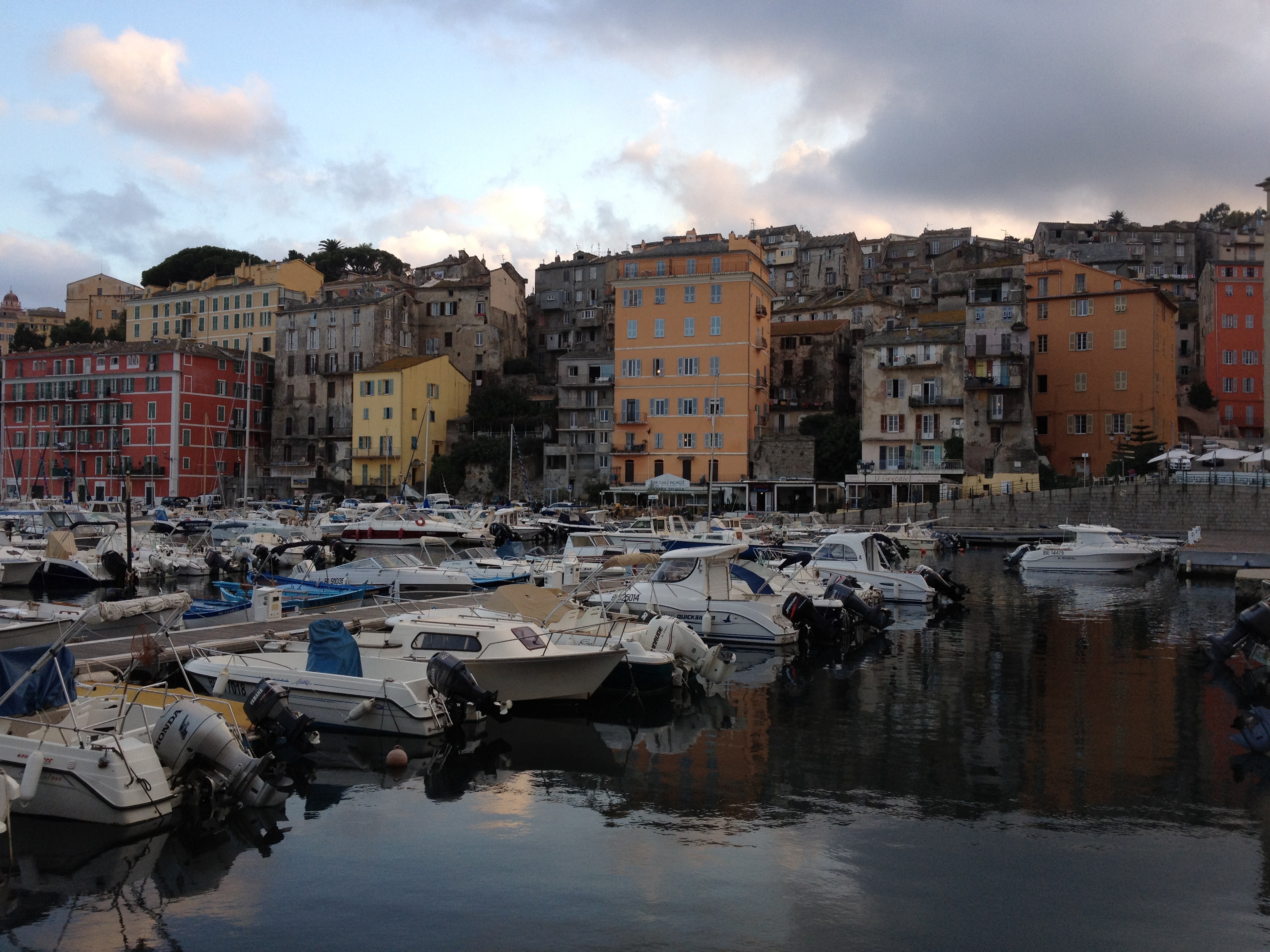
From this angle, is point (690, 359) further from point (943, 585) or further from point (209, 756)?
point (209, 756)

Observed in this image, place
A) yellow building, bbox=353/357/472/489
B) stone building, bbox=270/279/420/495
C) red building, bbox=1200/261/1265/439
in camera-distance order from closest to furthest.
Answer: yellow building, bbox=353/357/472/489 → red building, bbox=1200/261/1265/439 → stone building, bbox=270/279/420/495

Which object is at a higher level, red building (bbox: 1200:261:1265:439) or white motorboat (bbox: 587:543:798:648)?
red building (bbox: 1200:261:1265:439)

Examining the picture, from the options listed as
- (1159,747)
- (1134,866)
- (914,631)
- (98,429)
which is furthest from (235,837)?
(98,429)

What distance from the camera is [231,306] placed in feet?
323

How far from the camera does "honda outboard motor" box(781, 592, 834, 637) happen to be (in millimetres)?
25812

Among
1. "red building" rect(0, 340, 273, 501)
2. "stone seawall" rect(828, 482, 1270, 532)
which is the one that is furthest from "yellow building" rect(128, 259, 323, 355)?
"stone seawall" rect(828, 482, 1270, 532)

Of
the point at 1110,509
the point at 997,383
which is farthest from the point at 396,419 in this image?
the point at 1110,509

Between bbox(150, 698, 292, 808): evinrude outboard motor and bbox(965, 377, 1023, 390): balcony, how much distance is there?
206ft

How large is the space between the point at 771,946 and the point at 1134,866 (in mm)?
4624

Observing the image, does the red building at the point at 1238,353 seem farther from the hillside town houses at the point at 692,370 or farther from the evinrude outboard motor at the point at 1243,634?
the evinrude outboard motor at the point at 1243,634

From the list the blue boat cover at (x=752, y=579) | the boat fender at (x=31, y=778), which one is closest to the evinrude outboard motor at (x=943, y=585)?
the blue boat cover at (x=752, y=579)

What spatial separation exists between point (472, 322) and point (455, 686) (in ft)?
260

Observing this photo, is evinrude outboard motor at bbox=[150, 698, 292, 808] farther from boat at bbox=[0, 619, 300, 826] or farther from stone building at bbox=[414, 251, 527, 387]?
stone building at bbox=[414, 251, 527, 387]

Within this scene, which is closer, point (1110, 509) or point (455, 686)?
point (455, 686)
